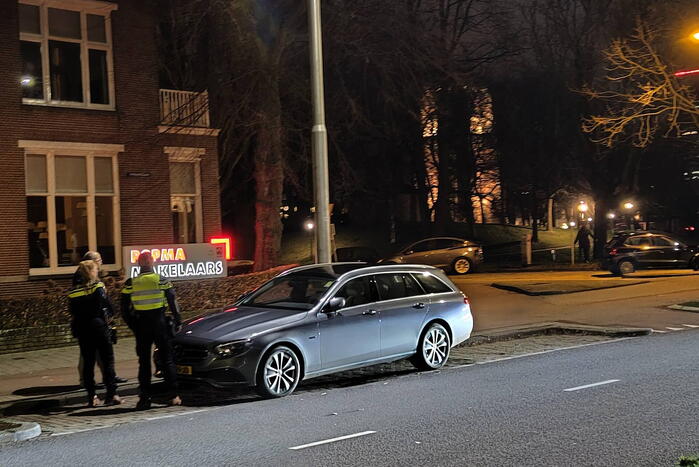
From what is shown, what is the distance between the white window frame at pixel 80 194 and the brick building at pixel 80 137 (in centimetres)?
3

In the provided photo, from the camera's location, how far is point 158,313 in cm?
882

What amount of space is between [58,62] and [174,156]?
3855 mm

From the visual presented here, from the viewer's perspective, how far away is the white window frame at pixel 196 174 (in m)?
20.4

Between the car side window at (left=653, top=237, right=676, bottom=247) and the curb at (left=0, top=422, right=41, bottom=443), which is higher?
the car side window at (left=653, top=237, right=676, bottom=247)

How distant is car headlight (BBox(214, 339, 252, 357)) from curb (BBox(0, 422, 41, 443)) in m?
2.13

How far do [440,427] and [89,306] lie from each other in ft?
15.2

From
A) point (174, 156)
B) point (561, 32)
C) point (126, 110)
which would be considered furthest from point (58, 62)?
point (561, 32)

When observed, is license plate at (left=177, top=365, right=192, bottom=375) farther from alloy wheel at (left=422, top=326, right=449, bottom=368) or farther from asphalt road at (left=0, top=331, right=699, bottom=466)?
alloy wheel at (left=422, top=326, right=449, bottom=368)

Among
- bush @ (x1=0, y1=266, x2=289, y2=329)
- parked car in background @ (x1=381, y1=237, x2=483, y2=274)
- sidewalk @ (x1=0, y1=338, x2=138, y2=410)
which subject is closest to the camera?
sidewalk @ (x1=0, y1=338, x2=138, y2=410)

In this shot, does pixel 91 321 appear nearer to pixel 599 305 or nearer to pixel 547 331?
pixel 547 331

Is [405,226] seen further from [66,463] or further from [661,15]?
[66,463]

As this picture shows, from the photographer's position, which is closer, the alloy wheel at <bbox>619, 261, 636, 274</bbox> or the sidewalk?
the sidewalk

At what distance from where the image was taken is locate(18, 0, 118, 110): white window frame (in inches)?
698

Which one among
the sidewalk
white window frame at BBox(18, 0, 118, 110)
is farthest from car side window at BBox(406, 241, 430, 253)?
the sidewalk
